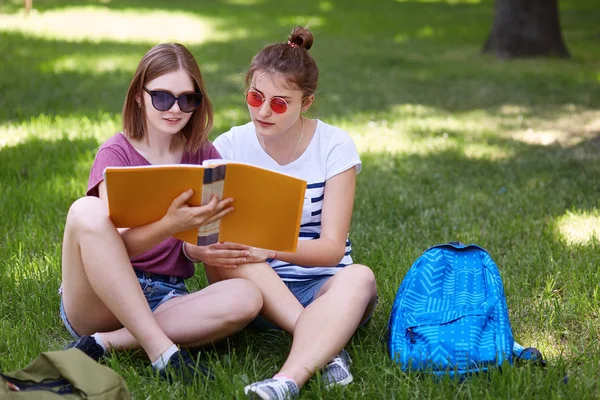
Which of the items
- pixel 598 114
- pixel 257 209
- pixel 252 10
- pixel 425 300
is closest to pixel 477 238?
pixel 425 300

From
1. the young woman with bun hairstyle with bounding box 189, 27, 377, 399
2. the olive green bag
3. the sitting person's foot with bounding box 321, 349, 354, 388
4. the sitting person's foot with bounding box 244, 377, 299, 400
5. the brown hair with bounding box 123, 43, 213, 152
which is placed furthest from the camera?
the brown hair with bounding box 123, 43, 213, 152

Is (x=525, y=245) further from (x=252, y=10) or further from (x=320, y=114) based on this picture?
(x=252, y=10)

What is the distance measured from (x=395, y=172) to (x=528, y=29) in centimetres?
738

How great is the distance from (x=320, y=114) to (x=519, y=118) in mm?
1876

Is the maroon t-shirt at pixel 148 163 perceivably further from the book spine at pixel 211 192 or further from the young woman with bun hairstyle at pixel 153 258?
the book spine at pixel 211 192

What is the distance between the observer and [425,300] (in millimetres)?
2908

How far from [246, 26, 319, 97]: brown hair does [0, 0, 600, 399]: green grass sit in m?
0.53

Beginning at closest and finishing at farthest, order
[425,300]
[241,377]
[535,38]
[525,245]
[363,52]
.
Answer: [241,377]
[425,300]
[525,245]
[535,38]
[363,52]

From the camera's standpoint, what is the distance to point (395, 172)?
559 cm

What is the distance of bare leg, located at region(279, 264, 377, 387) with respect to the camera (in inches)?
101

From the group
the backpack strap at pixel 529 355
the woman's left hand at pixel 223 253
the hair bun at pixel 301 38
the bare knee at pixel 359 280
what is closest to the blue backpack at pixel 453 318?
the backpack strap at pixel 529 355

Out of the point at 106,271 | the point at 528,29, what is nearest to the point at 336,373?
the point at 106,271

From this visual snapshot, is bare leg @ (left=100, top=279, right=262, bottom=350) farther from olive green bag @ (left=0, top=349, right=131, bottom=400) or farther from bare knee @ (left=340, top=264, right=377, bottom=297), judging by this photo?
olive green bag @ (left=0, top=349, right=131, bottom=400)

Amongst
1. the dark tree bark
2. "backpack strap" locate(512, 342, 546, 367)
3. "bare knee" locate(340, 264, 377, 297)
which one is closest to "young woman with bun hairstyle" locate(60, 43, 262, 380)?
"bare knee" locate(340, 264, 377, 297)
